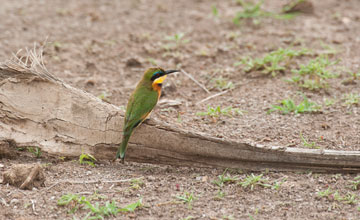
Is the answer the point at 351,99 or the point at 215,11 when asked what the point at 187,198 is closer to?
the point at 351,99

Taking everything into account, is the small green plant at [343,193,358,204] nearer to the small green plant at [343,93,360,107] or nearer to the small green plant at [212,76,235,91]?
the small green plant at [343,93,360,107]

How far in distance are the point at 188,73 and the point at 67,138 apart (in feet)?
7.83

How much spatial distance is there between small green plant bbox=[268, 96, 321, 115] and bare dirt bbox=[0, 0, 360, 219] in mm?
79

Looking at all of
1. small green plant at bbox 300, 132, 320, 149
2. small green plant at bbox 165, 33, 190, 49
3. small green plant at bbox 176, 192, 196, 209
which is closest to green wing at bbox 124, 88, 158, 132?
small green plant at bbox 176, 192, 196, 209

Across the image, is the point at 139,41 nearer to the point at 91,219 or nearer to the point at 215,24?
the point at 215,24

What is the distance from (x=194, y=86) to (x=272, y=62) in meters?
0.91

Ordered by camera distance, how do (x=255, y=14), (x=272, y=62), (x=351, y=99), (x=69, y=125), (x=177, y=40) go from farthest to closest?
(x=255, y=14) → (x=177, y=40) → (x=272, y=62) → (x=351, y=99) → (x=69, y=125)

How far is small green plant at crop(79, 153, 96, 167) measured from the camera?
3.93 meters

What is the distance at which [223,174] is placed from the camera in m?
3.78

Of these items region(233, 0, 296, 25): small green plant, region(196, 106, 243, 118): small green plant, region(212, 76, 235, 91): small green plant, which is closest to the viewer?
region(196, 106, 243, 118): small green plant

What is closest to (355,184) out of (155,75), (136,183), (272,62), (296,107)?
(296,107)

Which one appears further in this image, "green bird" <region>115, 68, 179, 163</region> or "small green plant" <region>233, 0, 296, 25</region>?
"small green plant" <region>233, 0, 296, 25</region>

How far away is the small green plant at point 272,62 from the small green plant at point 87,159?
96.1 inches

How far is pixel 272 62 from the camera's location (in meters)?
5.90
